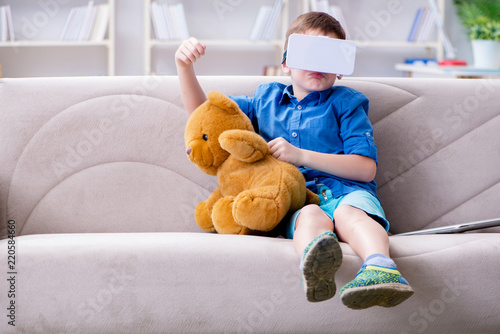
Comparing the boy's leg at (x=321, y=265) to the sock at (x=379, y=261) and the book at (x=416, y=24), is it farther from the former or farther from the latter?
the book at (x=416, y=24)

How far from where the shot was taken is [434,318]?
Result: 4.10 ft

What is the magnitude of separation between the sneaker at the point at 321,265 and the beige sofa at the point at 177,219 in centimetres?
12

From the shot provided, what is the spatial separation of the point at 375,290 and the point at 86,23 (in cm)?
322

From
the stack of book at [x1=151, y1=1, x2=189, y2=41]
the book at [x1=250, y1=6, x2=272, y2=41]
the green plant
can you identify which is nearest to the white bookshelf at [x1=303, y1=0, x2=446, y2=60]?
the green plant

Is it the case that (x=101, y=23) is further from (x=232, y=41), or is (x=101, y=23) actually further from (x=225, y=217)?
(x=225, y=217)

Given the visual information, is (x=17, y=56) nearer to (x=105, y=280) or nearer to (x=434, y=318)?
(x=105, y=280)

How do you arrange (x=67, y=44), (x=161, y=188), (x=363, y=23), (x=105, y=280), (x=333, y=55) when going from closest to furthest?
1. (x=105, y=280)
2. (x=333, y=55)
3. (x=161, y=188)
4. (x=67, y=44)
5. (x=363, y=23)

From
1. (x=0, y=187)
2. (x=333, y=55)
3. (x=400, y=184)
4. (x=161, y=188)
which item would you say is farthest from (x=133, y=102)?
(x=400, y=184)

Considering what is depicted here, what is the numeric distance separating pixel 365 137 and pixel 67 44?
9.21 feet

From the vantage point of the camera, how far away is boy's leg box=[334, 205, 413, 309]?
3.42 ft

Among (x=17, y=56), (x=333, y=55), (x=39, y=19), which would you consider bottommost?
(x=17, y=56)

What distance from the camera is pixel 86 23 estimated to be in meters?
3.73

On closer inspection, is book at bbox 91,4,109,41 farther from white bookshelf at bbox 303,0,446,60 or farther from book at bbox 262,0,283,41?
white bookshelf at bbox 303,0,446,60

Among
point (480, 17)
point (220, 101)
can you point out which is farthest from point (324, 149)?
point (480, 17)
